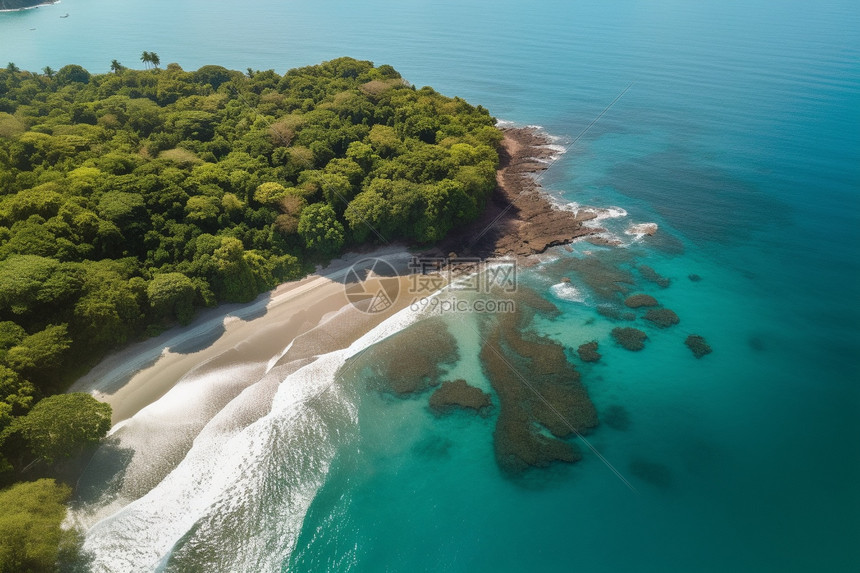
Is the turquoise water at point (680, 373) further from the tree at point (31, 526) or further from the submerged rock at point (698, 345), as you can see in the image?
the tree at point (31, 526)

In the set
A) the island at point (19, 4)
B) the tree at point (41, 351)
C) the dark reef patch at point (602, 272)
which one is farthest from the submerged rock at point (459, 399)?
the island at point (19, 4)

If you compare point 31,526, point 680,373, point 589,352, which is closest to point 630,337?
point 589,352

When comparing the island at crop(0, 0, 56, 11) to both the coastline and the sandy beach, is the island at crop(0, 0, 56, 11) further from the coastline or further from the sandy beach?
the sandy beach

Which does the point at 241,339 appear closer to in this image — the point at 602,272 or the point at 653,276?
the point at 602,272

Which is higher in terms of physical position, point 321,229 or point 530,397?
point 321,229

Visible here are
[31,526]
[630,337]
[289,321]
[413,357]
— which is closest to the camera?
[31,526]

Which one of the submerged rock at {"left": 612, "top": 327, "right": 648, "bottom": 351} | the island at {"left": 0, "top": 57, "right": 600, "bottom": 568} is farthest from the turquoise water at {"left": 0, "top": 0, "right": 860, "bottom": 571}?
the island at {"left": 0, "top": 57, "right": 600, "bottom": 568}

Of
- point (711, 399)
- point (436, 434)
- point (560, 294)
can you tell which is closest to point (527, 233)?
point (560, 294)
